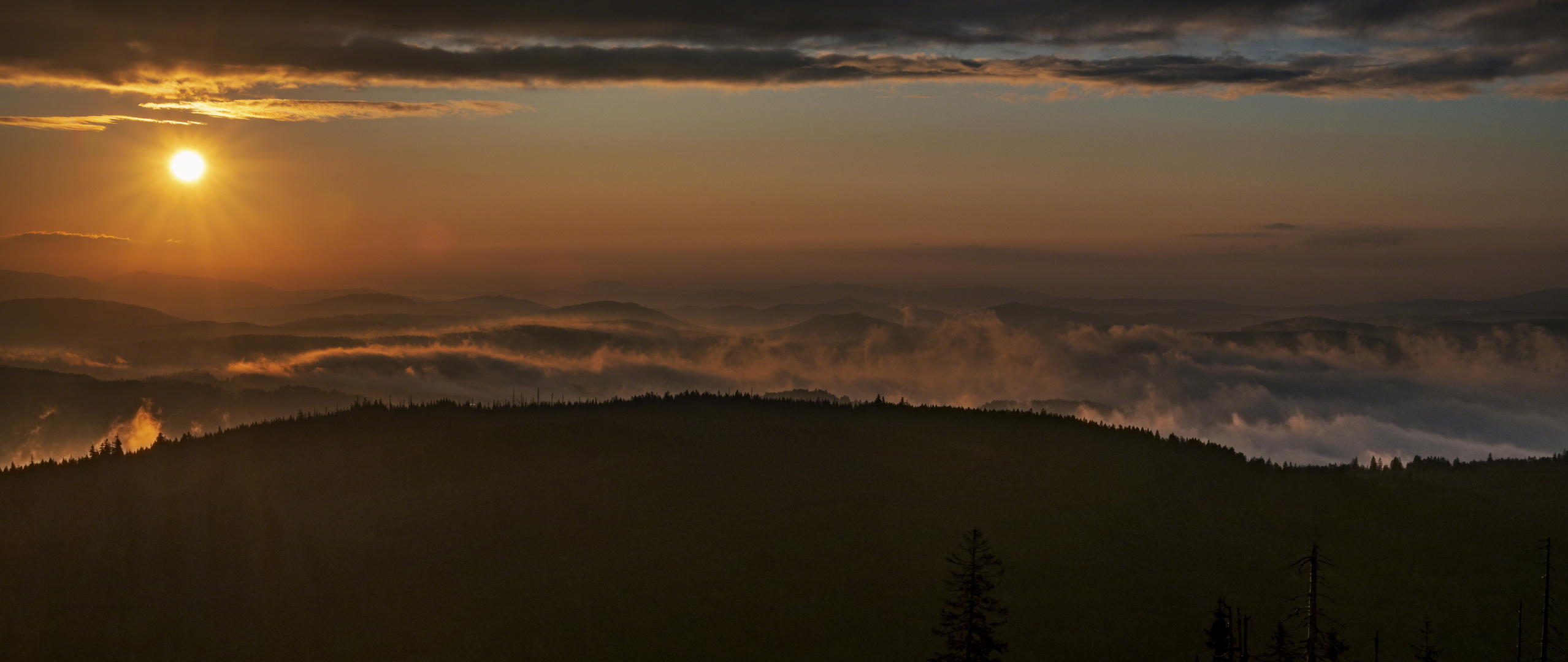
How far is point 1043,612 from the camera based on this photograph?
178125 millimetres

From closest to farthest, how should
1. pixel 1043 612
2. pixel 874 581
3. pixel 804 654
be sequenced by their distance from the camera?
pixel 804 654, pixel 1043 612, pixel 874 581

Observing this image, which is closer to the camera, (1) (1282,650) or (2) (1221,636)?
(1) (1282,650)

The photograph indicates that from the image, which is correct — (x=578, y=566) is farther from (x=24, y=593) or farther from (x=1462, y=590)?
(x=1462, y=590)

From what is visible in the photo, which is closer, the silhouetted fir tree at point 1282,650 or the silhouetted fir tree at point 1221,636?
the silhouetted fir tree at point 1282,650

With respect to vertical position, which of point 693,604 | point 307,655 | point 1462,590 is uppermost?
point 1462,590

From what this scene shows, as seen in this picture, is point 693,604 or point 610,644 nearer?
point 610,644

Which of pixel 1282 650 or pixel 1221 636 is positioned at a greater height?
pixel 1221 636

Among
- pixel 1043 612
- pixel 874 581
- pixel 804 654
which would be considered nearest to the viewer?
pixel 804 654

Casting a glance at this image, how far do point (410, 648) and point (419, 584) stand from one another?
27.2 m

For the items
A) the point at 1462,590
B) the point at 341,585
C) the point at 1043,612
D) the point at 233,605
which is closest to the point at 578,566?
the point at 341,585

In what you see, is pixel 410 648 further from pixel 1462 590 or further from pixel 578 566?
pixel 1462 590

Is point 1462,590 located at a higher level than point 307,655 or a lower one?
higher

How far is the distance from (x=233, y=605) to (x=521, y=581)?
5166 centimetres

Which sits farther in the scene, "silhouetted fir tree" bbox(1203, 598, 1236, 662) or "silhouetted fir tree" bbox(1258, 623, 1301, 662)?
"silhouetted fir tree" bbox(1203, 598, 1236, 662)
